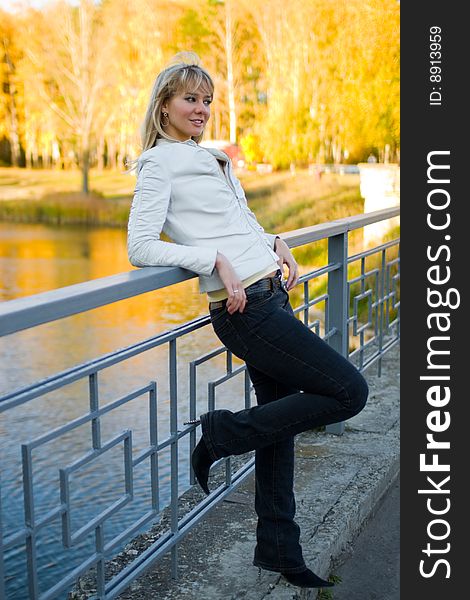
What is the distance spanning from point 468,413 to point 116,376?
27.0 ft

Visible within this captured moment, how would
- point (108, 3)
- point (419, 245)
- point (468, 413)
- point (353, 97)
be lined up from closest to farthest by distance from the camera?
point (468, 413), point (419, 245), point (353, 97), point (108, 3)

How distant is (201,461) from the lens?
2.36 metres

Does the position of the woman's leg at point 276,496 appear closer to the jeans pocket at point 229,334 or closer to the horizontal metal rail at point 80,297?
the jeans pocket at point 229,334

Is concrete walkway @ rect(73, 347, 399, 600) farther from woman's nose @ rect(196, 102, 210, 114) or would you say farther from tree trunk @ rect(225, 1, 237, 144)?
Result: tree trunk @ rect(225, 1, 237, 144)

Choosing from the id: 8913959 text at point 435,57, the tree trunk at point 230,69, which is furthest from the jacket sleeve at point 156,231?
the tree trunk at point 230,69

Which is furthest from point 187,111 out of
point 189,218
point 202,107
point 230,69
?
point 230,69

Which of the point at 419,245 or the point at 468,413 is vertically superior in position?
the point at 419,245

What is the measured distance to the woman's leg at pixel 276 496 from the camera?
2379 millimetres

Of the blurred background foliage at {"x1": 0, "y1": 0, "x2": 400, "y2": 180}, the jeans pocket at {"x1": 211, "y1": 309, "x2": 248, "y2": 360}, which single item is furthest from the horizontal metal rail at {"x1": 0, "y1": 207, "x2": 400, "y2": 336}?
the blurred background foliage at {"x1": 0, "y1": 0, "x2": 400, "y2": 180}

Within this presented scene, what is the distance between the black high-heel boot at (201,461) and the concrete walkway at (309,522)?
29cm

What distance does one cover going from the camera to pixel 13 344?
13.4 meters

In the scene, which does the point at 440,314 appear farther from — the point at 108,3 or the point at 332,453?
the point at 108,3

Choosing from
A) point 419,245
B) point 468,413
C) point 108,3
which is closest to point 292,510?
point 468,413

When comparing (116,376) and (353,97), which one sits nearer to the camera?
(116,376)
